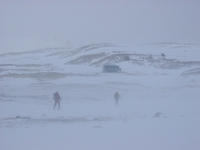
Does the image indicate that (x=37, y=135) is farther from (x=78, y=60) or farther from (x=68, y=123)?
(x=78, y=60)

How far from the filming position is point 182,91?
59.1 feet

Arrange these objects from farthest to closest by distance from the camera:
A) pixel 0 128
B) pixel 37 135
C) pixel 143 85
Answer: pixel 143 85
pixel 0 128
pixel 37 135

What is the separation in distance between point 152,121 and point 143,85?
10249 millimetres

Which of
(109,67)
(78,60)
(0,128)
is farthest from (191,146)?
(78,60)

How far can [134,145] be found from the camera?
7.44 m

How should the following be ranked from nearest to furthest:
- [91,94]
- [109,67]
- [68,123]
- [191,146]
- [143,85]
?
[191,146], [68,123], [91,94], [143,85], [109,67]

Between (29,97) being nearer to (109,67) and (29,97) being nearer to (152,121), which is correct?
(152,121)

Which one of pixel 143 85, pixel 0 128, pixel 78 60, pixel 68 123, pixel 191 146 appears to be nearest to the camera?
pixel 191 146

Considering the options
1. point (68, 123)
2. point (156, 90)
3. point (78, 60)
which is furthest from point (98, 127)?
point (78, 60)

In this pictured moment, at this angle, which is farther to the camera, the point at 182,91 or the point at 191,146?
the point at 182,91

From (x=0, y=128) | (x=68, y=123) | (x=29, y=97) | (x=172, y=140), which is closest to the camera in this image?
(x=172, y=140)

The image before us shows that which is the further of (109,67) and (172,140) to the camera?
(109,67)

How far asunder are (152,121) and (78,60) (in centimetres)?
2984

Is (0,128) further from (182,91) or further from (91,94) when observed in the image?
(182,91)
